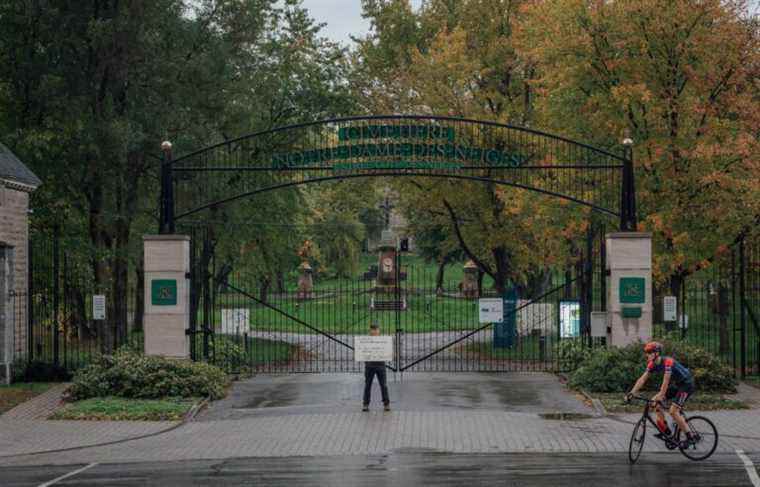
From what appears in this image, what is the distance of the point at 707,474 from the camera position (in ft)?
45.3

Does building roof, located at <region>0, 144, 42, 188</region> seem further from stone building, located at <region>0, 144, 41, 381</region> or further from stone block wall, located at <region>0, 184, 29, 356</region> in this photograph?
stone block wall, located at <region>0, 184, 29, 356</region>

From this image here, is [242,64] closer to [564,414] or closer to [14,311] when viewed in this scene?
[14,311]

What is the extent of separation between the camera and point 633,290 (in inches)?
904

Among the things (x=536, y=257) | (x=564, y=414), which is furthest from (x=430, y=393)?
(x=536, y=257)

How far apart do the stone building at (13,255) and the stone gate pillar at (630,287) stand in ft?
42.5

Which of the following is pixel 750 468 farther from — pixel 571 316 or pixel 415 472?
pixel 571 316

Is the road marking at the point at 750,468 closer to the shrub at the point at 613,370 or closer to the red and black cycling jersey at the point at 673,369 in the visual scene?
the red and black cycling jersey at the point at 673,369

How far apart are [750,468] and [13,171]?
56.8ft

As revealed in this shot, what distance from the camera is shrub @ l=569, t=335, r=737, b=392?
21625 millimetres

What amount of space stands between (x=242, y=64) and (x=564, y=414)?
2022 centimetres

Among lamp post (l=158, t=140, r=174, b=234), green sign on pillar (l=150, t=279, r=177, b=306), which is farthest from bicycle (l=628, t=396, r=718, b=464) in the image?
lamp post (l=158, t=140, r=174, b=234)

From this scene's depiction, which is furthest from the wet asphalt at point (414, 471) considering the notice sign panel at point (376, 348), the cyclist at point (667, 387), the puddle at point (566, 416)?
the notice sign panel at point (376, 348)

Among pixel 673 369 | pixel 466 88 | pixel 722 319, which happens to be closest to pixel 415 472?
pixel 673 369

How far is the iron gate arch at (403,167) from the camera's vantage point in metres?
23.3
